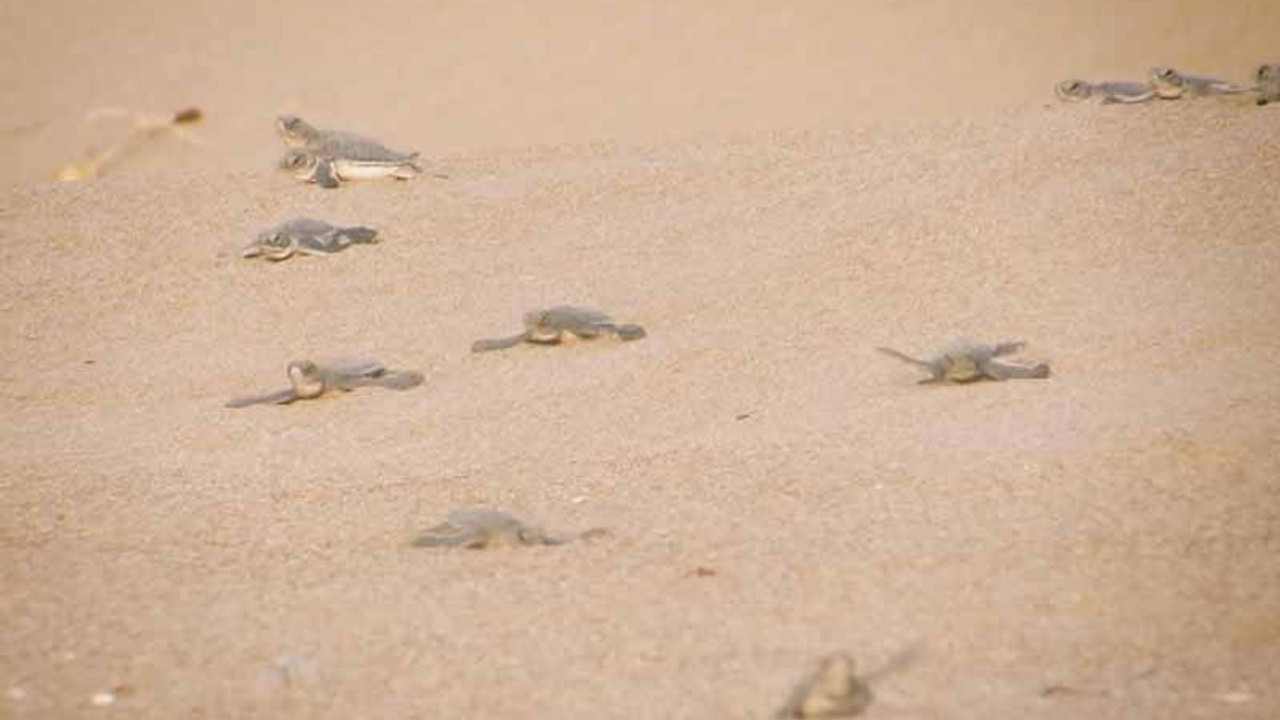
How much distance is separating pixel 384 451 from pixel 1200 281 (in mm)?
3108

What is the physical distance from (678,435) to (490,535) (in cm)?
108

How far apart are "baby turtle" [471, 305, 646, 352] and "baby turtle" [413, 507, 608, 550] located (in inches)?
83.0

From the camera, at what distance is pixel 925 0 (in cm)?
1500

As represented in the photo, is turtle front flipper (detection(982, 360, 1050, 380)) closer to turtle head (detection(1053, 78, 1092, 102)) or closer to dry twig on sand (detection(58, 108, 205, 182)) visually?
turtle head (detection(1053, 78, 1092, 102))

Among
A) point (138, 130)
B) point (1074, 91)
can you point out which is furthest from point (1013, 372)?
point (138, 130)

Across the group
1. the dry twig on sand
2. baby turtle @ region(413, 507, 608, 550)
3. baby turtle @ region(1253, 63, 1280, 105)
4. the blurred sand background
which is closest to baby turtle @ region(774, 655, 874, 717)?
the blurred sand background

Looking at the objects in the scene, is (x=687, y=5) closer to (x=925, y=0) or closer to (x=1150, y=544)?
(x=925, y=0)

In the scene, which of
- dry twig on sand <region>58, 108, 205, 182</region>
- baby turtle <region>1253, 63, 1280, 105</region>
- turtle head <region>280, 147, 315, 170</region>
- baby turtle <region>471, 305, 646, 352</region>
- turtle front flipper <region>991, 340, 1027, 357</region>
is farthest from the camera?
dry twig on sand <region>58, 108, 205, 182</region>

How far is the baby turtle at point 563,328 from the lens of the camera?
21.2ft

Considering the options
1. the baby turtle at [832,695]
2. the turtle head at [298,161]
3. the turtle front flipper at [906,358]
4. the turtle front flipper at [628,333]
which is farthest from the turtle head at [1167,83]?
the baby turtle at [832,695]

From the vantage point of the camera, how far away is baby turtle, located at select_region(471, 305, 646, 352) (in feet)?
21.2

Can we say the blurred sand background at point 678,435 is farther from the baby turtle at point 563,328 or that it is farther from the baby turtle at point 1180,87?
the baby turtle at point 1180,87

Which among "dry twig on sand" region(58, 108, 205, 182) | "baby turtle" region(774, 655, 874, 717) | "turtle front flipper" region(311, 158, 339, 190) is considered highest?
"baby turtle" region(774, 655, 874, 717)

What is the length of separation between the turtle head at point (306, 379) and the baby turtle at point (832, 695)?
3220 mm
